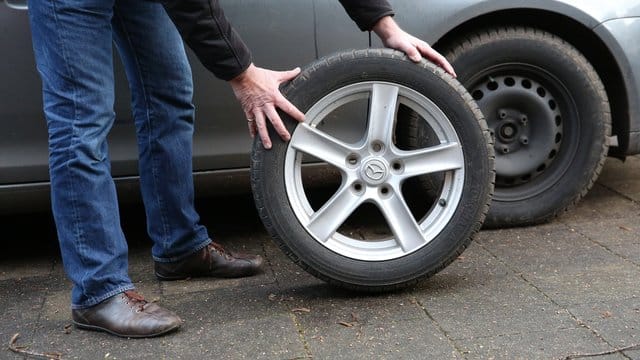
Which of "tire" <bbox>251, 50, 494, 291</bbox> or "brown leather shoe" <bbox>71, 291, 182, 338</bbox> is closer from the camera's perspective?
"brown leather shoe" <bbox>71, 291, 182, 338</bbox>

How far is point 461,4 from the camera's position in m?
3.27

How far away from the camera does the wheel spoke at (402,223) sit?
285cm

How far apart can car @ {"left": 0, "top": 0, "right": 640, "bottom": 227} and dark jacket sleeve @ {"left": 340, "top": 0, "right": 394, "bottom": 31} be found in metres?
0.30

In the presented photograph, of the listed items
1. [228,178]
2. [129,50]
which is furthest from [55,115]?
[228,178]

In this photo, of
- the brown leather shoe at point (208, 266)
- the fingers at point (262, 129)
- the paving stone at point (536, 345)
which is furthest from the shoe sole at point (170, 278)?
the paving stone at point (536, 345)

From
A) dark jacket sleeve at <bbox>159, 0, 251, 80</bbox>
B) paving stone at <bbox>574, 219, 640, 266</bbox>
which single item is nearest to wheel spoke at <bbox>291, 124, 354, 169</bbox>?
dark jacket sleeve at <bbox>159, 0, 251, 80</bbox>

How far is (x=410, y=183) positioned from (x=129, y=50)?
1319 millimetres

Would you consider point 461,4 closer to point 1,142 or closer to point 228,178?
point 228,178

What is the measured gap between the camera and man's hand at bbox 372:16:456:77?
2.80 meters

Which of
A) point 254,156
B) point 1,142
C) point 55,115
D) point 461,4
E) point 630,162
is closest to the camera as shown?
point 55,115

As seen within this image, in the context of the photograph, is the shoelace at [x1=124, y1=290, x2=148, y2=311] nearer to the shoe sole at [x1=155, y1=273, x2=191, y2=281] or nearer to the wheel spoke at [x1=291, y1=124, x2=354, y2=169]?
the shoe sole at [x1=155, y1=273, x2=191, y2=281]

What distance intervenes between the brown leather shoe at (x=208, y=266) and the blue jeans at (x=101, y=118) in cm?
20

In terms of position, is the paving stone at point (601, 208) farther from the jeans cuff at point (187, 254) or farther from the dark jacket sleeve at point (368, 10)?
the jeans cuff at point (187, 254)

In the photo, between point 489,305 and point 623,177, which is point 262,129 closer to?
point 489,305
